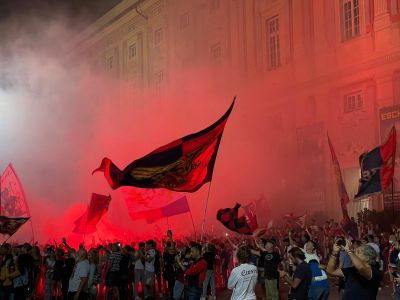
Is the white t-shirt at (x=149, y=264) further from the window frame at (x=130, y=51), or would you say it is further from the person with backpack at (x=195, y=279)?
the window frame at (x=130, y=51)

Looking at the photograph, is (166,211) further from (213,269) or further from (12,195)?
(12,195)

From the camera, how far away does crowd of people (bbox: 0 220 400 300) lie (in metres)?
5.94

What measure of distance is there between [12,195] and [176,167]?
34.6 feet

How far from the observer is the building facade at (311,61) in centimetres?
1948

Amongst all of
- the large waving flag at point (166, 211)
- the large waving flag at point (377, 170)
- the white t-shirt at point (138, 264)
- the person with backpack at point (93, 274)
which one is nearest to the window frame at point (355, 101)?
the large waving flag at point (377, 170)

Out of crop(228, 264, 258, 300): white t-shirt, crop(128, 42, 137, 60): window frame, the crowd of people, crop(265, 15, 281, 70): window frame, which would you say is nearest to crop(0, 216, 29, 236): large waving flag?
the crowd of people

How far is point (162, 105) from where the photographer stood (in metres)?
30.2

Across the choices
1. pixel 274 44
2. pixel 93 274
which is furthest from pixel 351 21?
pixel 93 274

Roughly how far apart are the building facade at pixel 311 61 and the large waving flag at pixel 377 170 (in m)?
5.48

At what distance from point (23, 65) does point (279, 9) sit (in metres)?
15.7

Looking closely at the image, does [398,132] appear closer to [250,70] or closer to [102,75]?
[250,70]

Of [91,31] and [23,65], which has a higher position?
[91,31]

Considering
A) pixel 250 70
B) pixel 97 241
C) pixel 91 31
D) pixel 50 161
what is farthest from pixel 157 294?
pixel 91 31

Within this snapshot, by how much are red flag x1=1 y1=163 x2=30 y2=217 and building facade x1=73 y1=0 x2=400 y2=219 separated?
9.48 m
